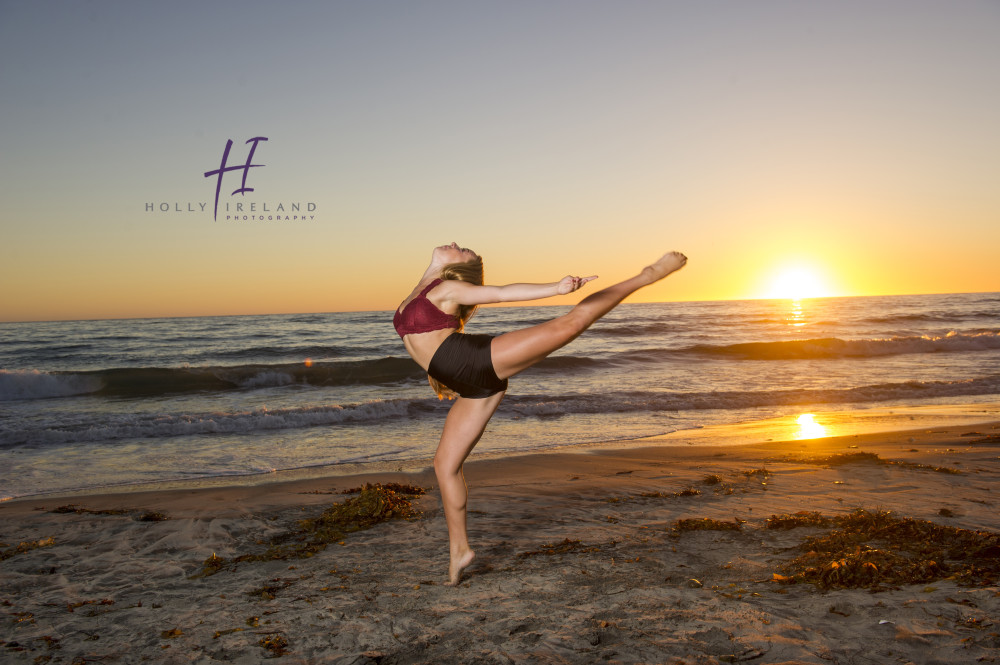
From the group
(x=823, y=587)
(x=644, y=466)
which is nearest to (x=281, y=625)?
(x=823, y=587)

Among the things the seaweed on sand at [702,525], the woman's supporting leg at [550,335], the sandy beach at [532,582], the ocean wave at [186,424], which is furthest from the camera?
the ocean wave at [186,424]

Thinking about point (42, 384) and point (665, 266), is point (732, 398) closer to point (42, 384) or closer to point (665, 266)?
point (665, 266)

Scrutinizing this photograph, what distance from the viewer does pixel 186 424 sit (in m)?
12.5

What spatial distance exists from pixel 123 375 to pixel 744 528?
24511 mm

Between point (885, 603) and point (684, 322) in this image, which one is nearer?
point (885, 603)

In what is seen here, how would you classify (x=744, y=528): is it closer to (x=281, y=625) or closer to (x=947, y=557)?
(x=947, y=557)

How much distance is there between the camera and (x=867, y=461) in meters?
7.06

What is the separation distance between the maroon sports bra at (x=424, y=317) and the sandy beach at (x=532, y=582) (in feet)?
5.15

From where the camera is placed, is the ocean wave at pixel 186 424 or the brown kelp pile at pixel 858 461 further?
the ocean wave at pixel 186 424

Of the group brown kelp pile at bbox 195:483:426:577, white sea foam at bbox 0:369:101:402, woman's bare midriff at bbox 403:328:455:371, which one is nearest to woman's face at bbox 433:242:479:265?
woman's bare midriff at bbox 403:328:455:371

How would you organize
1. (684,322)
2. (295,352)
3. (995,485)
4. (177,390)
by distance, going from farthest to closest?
(684,322)
(295,352)
(177,390)
(995,485)

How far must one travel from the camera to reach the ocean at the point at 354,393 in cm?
996

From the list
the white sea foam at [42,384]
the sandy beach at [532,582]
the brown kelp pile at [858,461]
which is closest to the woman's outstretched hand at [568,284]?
the sandy beach at [532,582]

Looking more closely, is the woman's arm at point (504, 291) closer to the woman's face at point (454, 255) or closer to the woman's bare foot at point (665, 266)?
the woman's face at point (454, 255)
